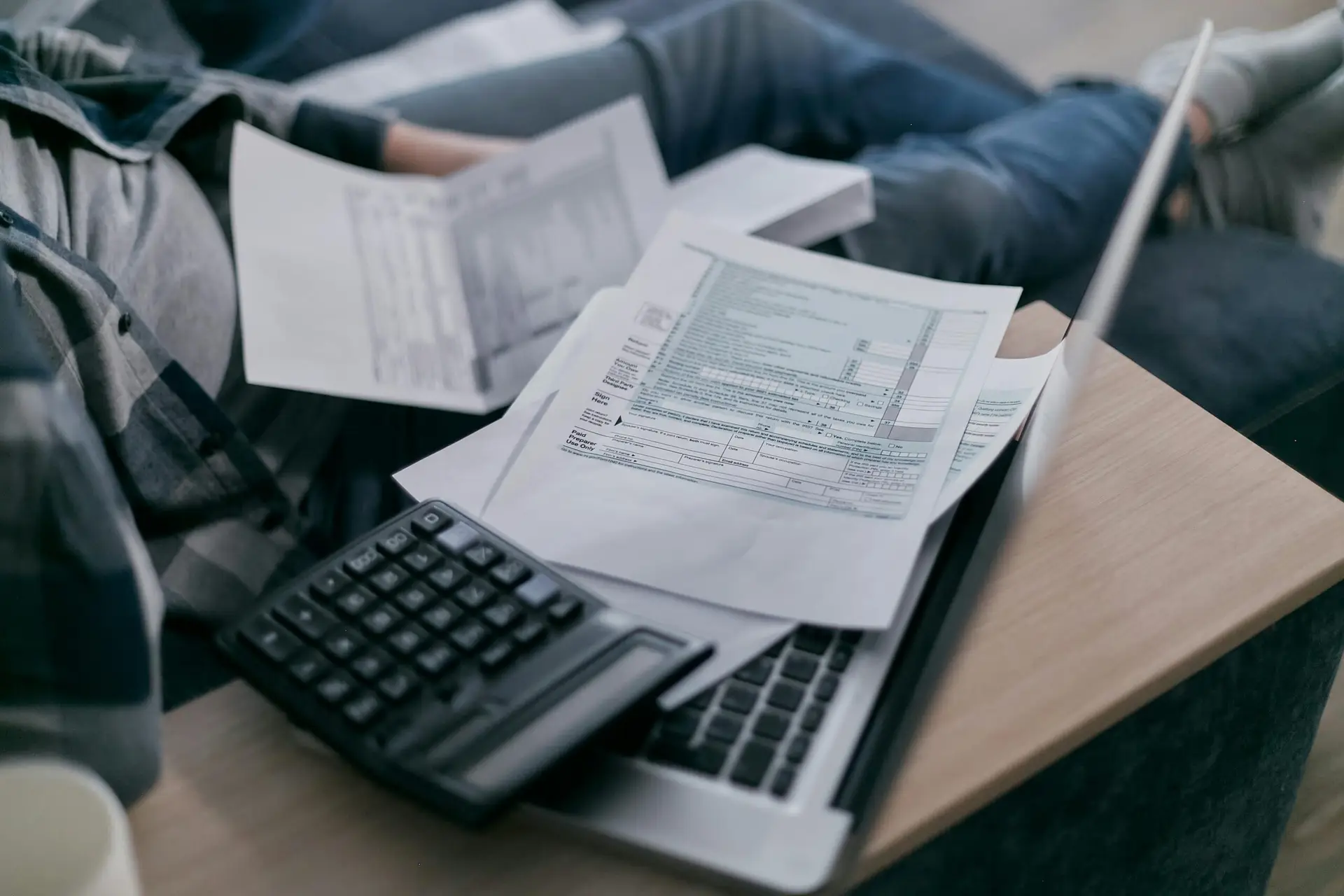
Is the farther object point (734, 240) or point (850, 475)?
point (734, 240)

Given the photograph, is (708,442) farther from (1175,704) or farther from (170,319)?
(170,319)

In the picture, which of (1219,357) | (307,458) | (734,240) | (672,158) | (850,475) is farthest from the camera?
(672,158)

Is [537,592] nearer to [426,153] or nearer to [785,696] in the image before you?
[785,696]

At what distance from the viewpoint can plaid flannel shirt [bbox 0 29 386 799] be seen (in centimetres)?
34

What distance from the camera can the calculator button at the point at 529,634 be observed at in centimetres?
40

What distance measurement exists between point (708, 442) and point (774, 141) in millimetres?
614

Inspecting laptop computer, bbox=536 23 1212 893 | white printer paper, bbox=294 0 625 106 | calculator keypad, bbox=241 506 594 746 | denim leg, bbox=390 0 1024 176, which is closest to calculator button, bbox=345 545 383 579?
calculator keypad, bbox=241 506 594 746

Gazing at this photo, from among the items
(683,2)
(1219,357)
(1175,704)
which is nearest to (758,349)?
(1175,704)

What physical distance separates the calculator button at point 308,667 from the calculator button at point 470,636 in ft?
0.14

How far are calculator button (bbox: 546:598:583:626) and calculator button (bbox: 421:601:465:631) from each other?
0.03 meters

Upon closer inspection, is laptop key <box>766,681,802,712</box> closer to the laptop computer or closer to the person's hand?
the laptop computer

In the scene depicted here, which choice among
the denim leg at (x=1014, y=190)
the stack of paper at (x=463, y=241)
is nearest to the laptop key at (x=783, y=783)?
the stack of paper at (x=463, y=241)

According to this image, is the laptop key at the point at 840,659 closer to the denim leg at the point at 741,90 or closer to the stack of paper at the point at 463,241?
the stack of paper at the point at 463,241

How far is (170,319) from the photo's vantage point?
66 cm
